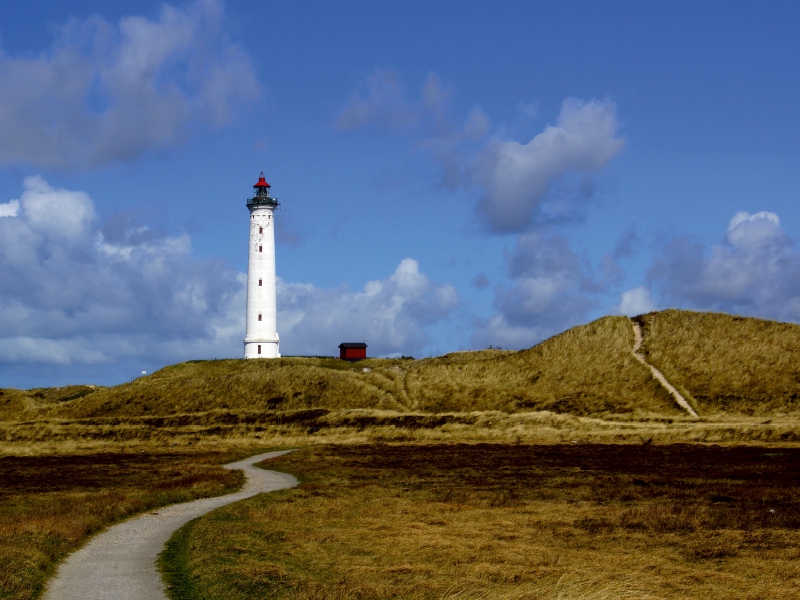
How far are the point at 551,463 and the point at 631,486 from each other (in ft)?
Result: 36.0

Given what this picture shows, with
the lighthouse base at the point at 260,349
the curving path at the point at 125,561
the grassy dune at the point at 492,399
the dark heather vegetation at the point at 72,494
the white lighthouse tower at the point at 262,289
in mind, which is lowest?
the curving path at the point at 125,561

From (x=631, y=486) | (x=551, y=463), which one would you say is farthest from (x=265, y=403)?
(x=631, y=486)

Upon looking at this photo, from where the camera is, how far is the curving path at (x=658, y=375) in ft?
247

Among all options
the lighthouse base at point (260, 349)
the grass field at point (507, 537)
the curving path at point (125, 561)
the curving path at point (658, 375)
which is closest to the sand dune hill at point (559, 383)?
the curving path at point (658, 375)

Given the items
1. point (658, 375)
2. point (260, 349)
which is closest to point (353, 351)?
point (260, 349)

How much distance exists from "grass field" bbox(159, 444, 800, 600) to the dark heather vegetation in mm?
3128

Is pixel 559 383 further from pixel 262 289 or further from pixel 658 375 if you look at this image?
Result: pixel 262 289

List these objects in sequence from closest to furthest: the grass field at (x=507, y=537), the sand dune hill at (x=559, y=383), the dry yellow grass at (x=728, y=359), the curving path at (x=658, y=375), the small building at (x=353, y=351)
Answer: the grass field at (x=507, y=537) < the curving path at (x=658, y=375) < the dry yellow grass at (x=728, y=359) < the sand dune hill at (x=559, y=383) < the small building at (x=353, y=351)

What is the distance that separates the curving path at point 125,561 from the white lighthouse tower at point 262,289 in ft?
246

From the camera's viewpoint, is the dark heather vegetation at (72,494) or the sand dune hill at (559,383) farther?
the sand dune hill at (559,383)

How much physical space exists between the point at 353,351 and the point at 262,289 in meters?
20.4

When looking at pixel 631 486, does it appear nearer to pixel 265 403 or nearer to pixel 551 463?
pixel 551 463

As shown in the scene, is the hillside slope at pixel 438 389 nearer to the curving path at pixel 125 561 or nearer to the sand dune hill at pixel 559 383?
the sand dune hill at pixel 559 383

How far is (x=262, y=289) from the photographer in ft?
350
